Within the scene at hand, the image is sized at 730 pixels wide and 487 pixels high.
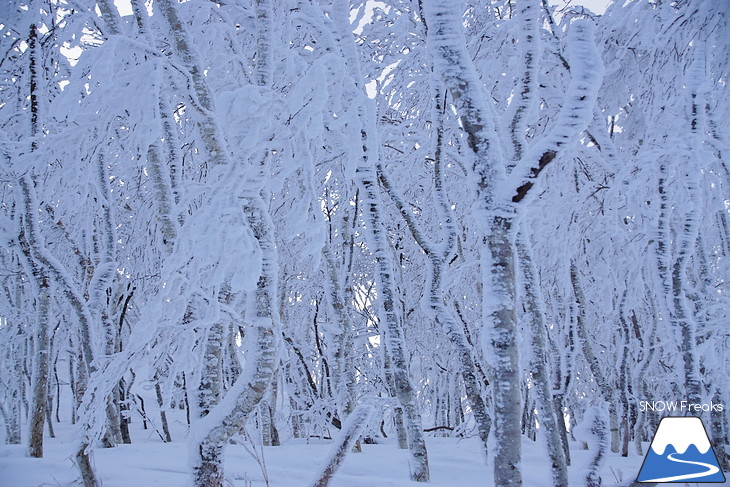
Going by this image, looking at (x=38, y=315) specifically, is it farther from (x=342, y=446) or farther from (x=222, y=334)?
(x=342, y=446)

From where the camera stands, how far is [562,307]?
10055 mm

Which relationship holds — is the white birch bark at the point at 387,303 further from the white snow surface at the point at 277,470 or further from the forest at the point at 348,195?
the white snow surface at the point at 277,470

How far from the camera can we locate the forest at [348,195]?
10.2 feet

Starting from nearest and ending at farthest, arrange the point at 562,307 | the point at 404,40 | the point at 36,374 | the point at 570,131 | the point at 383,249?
the point at 570,131 → the point at 383,249 → the point at 36,374 → the point at 404,40 → the point at 562,307

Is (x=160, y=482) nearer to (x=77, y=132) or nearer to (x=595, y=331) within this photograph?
(x=77, y=132)

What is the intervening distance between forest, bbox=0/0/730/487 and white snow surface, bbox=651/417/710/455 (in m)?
0.54

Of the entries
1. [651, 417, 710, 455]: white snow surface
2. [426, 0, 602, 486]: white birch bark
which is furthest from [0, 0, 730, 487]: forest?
[651, 417, 710, 455]: white snow surface

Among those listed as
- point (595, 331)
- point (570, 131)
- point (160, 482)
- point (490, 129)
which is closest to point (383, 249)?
point (490, 129)

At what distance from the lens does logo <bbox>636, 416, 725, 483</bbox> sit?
3943mm

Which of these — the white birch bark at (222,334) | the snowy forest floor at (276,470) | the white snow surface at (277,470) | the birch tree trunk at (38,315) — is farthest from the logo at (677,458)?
the birch tree trunk at (38,315)

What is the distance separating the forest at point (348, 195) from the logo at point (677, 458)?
56cm

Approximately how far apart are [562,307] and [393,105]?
17.9 ft

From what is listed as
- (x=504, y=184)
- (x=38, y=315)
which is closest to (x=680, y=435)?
(x=504, y=184)

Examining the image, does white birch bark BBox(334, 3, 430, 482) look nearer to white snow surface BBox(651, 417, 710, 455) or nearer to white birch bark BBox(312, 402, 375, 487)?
white birch bark BBox(312, 402, 375, 487)
